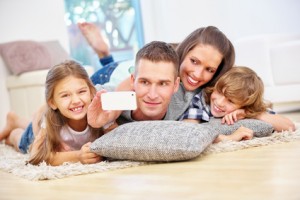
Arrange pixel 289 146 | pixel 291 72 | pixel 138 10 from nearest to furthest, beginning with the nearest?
pixel 289 146 < pixel 291 72 < pixel 138 10

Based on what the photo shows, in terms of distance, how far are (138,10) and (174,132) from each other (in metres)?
4.93

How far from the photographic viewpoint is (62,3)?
5695mm

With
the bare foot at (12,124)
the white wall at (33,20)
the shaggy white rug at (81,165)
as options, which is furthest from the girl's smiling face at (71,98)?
the white wall at (33,20)

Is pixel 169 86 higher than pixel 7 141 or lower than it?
higher

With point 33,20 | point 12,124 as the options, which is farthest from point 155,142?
point 33,20

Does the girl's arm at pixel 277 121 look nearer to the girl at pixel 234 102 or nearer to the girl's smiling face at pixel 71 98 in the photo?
the girl at pixel 234 102

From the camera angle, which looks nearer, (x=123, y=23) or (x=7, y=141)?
(x=7, y=141)

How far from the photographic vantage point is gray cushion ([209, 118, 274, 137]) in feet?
7.62

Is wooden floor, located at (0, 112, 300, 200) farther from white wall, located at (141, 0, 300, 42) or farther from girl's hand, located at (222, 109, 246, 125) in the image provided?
white wall, located at (141, 0, 300, 42)

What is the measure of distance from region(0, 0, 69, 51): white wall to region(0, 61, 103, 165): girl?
3.19 metres

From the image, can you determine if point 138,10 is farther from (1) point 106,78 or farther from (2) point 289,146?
(2) point 289,146

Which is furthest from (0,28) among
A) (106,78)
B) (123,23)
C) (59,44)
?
(106,78)

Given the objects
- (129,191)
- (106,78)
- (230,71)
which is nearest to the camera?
(129,191)

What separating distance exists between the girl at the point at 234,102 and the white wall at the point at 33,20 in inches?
126
